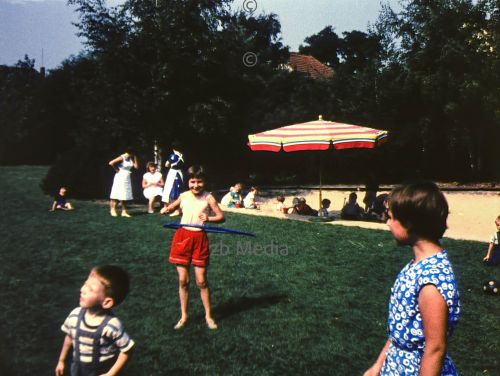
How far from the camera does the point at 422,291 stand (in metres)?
2.10

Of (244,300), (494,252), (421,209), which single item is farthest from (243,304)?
(494,252)

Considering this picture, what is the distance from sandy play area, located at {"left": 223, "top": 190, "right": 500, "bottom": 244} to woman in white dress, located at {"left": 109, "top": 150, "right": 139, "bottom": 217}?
10.3 feet

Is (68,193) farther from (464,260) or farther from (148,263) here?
(464,260)

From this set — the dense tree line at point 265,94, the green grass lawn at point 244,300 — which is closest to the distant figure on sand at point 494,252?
the green grass lawn at point 244,300

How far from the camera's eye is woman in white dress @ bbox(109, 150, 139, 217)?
42.3 ft

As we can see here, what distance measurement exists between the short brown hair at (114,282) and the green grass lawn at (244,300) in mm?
1579

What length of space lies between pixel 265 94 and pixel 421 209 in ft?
85.7

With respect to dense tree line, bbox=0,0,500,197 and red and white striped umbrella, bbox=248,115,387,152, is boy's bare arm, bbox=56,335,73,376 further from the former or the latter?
dense tree line, bbox=0,0,500,197

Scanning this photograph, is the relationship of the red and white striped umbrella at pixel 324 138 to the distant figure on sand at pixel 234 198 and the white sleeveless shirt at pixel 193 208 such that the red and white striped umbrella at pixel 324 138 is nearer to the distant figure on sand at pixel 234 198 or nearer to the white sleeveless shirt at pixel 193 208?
the distant figure on sand at pixel 234 198

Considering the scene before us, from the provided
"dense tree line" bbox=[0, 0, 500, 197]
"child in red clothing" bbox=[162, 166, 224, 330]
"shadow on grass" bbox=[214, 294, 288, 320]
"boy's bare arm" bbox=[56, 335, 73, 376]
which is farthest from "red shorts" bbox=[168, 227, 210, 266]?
"dense tree line" bbox=[0, 0, 500, 197]

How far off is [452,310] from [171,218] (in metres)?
11.3

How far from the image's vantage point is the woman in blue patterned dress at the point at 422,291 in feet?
6.73

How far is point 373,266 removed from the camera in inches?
316

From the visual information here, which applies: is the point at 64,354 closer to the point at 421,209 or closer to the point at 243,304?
the point at 421,209
